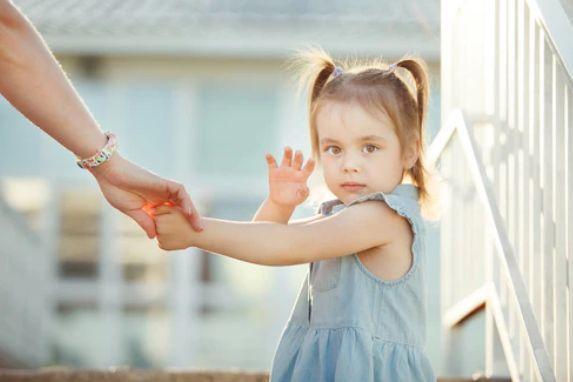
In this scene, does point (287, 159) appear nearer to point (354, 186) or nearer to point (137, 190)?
point (354, 186)

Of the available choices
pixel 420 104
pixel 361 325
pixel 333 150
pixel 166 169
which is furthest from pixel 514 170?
pixel 166 169

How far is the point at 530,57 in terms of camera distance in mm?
3225

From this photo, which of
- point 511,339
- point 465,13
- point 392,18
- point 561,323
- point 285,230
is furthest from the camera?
point 392,18

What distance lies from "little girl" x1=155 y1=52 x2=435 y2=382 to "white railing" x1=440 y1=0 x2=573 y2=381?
330 mm

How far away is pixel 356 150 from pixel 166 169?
847cm

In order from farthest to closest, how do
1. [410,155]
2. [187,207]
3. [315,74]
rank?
1. [315,74]
2. [410,155]
3. [187,207]

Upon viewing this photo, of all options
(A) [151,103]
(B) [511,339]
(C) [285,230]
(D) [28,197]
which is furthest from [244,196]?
(C) [285,230]

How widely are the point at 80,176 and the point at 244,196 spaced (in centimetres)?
148

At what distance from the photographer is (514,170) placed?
3461 millimetres

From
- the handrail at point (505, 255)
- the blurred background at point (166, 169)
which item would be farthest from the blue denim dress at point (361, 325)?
the blurred background at point (166, 169)

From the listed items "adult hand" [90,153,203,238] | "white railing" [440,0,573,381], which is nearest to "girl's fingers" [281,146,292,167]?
"adult hand" [90,153,203,238]

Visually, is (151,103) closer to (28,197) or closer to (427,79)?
(28,197)

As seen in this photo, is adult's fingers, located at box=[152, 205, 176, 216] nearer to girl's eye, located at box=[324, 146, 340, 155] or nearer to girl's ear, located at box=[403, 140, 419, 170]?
girl's eye, located at box=[324, 146, 340, 155]

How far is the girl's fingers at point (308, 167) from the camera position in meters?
2.95
